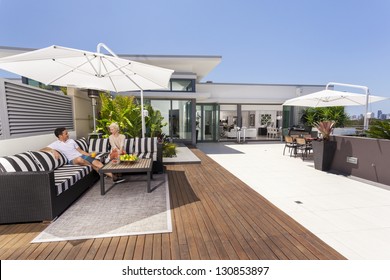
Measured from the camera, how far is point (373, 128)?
17.4ft

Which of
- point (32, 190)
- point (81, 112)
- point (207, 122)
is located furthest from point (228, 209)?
point (207, 122)

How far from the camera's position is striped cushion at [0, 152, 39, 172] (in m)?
2.90

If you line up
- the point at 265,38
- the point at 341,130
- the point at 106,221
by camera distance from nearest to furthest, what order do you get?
the point at 106,221
the point at 341,130
the point at 265,38

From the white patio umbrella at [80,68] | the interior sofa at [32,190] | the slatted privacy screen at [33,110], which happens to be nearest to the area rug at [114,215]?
the interior sofa at [32,190]

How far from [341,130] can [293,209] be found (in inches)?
319

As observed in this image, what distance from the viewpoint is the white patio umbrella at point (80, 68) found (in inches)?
118

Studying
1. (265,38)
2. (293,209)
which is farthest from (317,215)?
(265,38)

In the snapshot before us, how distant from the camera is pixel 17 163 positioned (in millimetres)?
3027

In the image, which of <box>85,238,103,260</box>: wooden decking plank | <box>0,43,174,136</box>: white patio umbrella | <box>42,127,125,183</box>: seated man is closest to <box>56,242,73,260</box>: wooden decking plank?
<box>85,238,103,260</box>: wooden decking plank

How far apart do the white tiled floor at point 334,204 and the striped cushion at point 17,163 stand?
447 centimetres

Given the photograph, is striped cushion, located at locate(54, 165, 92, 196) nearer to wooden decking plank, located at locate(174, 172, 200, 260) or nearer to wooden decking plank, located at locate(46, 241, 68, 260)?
wooden decking plank, located at locate(46, 241, 68, 260)

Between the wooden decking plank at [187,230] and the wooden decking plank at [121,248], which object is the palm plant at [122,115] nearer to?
the wooden decking plank at [187,230]

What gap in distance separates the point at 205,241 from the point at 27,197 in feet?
8.45
